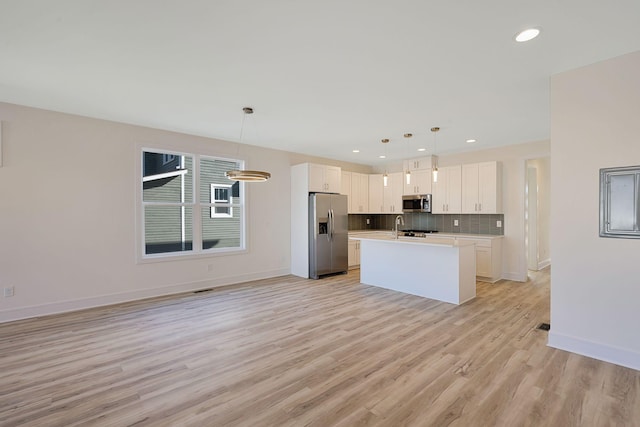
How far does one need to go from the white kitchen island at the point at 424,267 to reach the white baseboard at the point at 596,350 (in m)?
1.45

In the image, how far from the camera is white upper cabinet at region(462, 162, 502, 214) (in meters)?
5.82

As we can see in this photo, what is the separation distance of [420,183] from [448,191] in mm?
668

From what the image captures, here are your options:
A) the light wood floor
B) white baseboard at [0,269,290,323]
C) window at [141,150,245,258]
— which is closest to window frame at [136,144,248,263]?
window at [141,150,245,258]

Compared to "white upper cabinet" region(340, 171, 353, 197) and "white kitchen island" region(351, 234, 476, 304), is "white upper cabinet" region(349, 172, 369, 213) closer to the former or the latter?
"white upper cabinet" region(340, 171, 353, 197)

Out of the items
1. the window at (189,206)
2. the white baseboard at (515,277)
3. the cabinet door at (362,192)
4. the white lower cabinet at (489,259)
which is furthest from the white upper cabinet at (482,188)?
the window at (189,206)

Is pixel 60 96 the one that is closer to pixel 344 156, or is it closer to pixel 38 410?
pixel 38 410

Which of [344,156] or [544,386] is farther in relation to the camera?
[344,156]

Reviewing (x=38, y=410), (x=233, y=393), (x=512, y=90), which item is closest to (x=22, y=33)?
(x=38, y=410)

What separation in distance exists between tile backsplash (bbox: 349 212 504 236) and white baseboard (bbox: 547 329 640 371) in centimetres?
351

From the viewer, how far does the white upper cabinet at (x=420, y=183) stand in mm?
6767

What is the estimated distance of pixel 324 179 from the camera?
6465 millimetres

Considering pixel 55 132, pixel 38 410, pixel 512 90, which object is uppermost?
pixel 512 90

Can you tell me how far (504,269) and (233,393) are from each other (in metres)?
5.76

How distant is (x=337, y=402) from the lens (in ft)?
6.93
